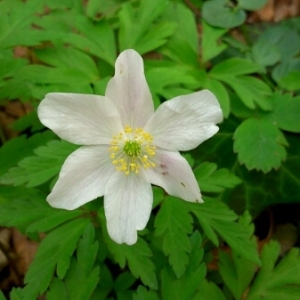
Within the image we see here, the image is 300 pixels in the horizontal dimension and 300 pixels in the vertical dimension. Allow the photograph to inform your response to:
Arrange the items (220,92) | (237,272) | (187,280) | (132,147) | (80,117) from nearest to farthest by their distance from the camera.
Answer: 1. (80,117)
2. (132,147)
3. (187,280)
4. (237,272)
5. (220,92)

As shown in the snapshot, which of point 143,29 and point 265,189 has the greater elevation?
point 143,29

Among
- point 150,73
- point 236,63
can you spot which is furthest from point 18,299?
point 236,63

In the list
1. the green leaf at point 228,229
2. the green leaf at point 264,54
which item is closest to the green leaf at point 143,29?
the green leaf at point 264,54

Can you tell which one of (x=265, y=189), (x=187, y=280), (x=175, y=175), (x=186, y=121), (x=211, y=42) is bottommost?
(x=265, y=189)

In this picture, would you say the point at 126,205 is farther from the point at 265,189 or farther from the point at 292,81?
the point at 292,81

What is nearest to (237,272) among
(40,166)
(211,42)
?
(40,166)

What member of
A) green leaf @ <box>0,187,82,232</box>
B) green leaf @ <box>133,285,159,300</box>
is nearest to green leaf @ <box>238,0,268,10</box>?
green leaf @ <box>0,187,82,232</box>

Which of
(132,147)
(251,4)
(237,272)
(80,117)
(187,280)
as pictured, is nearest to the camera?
(80,117)

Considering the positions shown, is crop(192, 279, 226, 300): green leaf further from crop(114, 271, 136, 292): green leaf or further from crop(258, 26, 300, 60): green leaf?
crop(258, 26, 300, 60): green leaf
